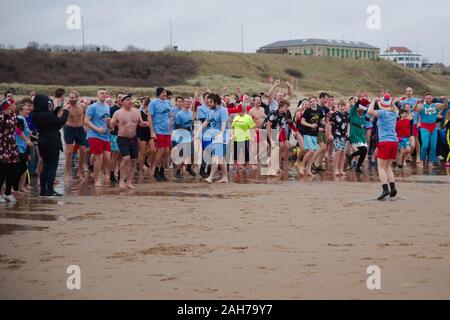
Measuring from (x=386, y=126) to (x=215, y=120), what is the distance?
4.80 meters

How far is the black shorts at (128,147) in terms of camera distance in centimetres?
1617

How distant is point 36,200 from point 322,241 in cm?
621

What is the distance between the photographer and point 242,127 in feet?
61.5

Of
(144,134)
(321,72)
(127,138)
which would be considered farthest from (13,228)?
(321,72)

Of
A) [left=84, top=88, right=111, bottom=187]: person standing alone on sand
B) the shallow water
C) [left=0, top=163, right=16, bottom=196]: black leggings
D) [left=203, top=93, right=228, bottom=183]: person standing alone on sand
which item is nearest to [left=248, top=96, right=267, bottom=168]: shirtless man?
the shallow water

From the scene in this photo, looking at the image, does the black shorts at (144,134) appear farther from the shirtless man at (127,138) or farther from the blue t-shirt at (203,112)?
the shirtless man at (127,138)

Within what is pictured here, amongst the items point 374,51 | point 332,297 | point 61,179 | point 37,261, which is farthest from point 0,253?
point 374,51

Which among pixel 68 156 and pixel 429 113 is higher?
pixel 429 113

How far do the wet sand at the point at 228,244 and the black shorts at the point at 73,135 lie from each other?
182cm

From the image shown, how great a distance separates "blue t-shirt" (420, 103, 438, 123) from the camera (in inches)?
882

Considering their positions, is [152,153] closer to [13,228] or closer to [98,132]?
[98,132]

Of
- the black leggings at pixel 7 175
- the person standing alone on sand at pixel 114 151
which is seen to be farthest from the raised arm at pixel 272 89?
the black leggings at pixel 7 175

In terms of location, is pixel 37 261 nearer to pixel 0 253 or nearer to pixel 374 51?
pixel 0 253

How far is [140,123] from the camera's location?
16781 mm
